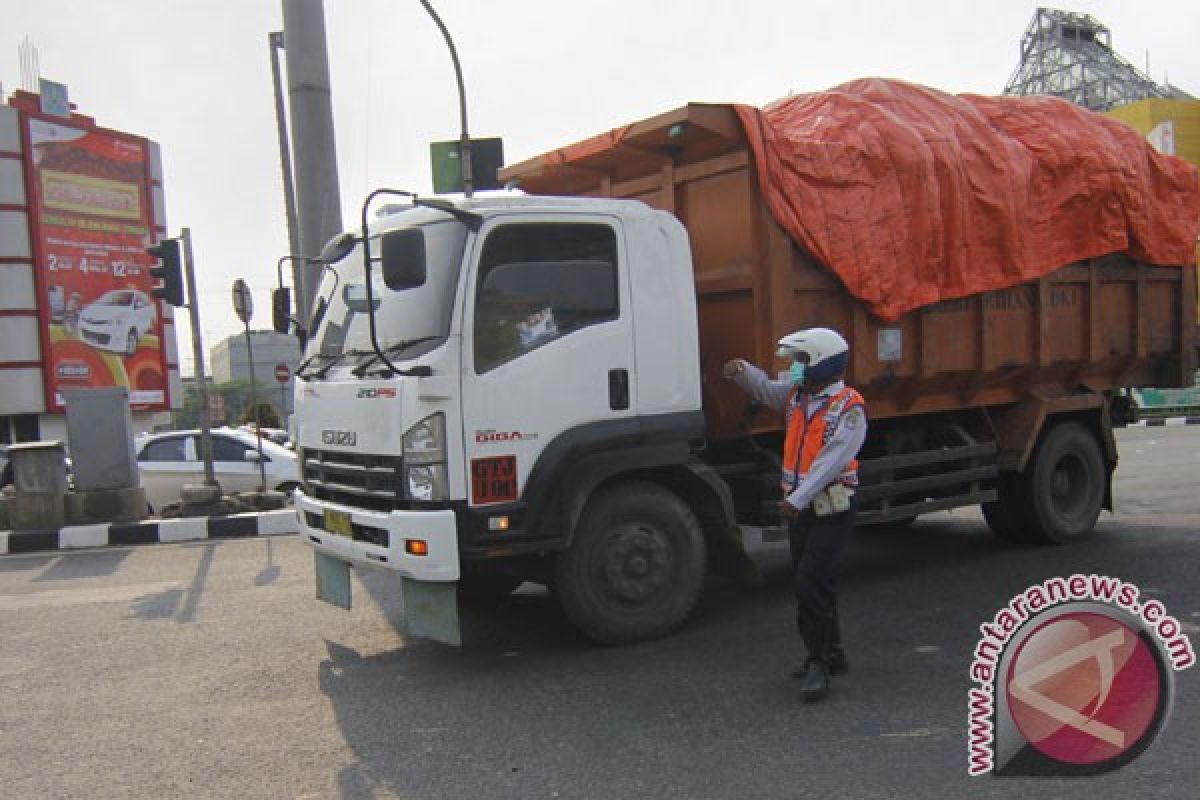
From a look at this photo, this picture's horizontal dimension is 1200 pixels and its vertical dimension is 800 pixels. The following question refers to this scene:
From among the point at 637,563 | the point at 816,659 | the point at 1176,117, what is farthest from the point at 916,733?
the point at 1176,117

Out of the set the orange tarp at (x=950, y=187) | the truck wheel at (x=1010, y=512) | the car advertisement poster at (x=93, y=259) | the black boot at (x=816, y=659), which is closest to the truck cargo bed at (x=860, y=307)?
the orange tarp at (x=950, y=187)

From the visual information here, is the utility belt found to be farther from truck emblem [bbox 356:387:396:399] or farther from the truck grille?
truck emblem [bbox 356:387:396:399]

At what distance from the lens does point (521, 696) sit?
4.51 metres

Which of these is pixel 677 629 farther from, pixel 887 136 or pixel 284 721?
pixel 887 136

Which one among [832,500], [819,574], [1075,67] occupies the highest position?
[1075,67]

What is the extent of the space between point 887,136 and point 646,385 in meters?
2.48

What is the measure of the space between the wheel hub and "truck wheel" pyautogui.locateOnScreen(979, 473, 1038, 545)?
134 inches

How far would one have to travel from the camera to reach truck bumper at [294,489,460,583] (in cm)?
448

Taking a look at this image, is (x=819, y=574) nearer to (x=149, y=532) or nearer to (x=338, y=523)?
(x=338, y=523)

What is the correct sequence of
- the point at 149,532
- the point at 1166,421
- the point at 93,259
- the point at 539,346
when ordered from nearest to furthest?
the point at 539,346 < the point at 149,532 < the point at 1166,421 < the point at 93,259

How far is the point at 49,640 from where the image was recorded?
5.91 m

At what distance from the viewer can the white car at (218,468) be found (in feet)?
41.1

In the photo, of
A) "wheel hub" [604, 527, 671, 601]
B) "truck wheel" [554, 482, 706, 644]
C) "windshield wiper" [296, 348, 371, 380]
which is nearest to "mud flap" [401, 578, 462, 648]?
"truck wheel" [554, 482, 706, 644]

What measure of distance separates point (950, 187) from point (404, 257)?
3.81m
